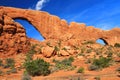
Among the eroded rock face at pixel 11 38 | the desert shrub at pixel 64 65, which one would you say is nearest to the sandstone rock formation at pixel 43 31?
the eroded rock face at pixel 11 38

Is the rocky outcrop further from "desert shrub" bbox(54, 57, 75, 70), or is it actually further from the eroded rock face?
"desert shrub" bbox(54, 57, 75, 70)

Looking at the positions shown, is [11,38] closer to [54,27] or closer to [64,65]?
[64,65]

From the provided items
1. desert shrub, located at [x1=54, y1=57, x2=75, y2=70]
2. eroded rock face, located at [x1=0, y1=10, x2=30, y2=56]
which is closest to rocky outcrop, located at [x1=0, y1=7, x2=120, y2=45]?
eroded rock face, located at [x1=0, y1=10, x2=30, y2=56]

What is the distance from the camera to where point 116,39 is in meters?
51.9

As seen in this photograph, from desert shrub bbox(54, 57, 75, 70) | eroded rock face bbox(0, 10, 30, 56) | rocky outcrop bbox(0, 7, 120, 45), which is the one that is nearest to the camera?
desert shrub bbox(54, 57, 75, 70)

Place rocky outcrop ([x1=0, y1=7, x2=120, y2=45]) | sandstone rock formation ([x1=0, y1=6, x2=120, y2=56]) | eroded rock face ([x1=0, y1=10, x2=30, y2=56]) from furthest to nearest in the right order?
rocky outcrop ([x1=0, y1=7, x2=120, y2=45])
sandstone rock formation ([x1=0, y1=6, x2=120, y2=56])
eroded rock face ([x1=0, y1=10, x2=30, y2=56])

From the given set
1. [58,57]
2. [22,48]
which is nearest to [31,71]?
[58,57]

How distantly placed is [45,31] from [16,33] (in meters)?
9.20

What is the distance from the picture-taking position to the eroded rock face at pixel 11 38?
107 ft

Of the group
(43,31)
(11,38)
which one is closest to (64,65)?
(11,38)

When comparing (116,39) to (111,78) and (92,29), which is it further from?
(111,78)

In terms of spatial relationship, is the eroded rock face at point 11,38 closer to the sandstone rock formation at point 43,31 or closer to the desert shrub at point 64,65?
the sandstone rock formation at point 43,31

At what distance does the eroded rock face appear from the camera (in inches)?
1285

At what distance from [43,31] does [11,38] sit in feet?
34.5
